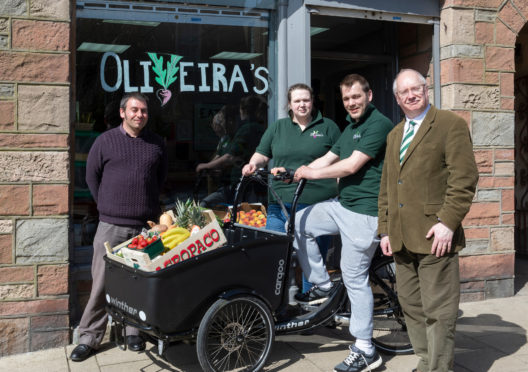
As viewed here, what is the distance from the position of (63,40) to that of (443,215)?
3332 millimetres

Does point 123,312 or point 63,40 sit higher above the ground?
point 63,40

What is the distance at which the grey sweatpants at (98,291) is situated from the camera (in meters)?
4.85

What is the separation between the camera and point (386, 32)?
24.3ft

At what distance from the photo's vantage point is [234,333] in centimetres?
411

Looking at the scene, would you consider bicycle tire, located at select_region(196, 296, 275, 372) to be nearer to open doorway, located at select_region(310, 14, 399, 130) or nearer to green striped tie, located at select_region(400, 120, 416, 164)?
green striped tie, located at select_region(400, 120, 416, 164)

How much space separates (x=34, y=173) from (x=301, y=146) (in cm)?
216

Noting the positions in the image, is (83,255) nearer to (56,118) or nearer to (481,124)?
(56,118)

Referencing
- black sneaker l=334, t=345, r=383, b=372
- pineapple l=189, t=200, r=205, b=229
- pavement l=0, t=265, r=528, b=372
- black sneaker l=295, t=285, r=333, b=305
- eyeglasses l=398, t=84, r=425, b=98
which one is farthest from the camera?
black sneaker l=295, t=285, r=333, b=305

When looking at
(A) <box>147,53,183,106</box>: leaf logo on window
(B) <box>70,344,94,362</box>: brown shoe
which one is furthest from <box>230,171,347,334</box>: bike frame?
(A) <box>147,53,183,106</box>: leaf logo on window

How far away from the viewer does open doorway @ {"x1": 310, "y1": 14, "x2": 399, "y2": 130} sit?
7043 millimetres

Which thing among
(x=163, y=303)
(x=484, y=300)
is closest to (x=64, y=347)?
(x=163, y=303)

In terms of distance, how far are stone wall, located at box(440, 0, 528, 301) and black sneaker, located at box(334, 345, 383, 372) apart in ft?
7.95

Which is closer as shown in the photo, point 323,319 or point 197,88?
point 323,319

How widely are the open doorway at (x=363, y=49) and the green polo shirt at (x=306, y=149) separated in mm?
2274
